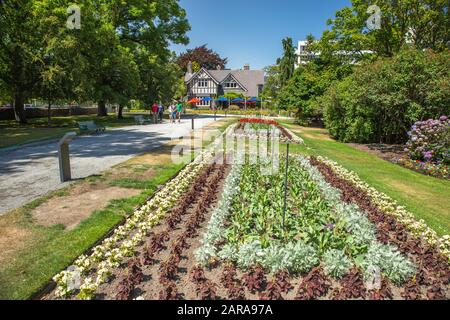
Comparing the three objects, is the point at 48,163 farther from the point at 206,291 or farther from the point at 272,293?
the point at 272,293

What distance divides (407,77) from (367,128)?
3.97m

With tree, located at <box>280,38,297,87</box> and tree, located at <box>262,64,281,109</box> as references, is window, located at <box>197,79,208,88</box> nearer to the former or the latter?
tree, located at <box>262,64,281,109</box>

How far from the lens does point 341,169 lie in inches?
401

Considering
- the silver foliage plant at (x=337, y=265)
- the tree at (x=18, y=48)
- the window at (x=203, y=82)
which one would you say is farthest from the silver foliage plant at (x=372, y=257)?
the window at (x=203, y=82)

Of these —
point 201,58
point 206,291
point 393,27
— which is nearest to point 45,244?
point 206,291

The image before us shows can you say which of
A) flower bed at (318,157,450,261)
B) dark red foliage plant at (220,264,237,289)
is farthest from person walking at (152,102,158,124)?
dark red foliage plant at (220,264,237,289)

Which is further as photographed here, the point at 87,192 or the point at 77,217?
the point at 87,192

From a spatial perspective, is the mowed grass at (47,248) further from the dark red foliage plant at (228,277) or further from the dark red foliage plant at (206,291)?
the dark red foliage plant at (228,277)

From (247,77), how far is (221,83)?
21.7 ft

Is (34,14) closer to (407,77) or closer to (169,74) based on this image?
(169,74)

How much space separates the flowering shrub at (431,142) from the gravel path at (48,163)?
37.6 ft

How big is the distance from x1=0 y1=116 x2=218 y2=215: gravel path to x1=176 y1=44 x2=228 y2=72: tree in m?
74.8
